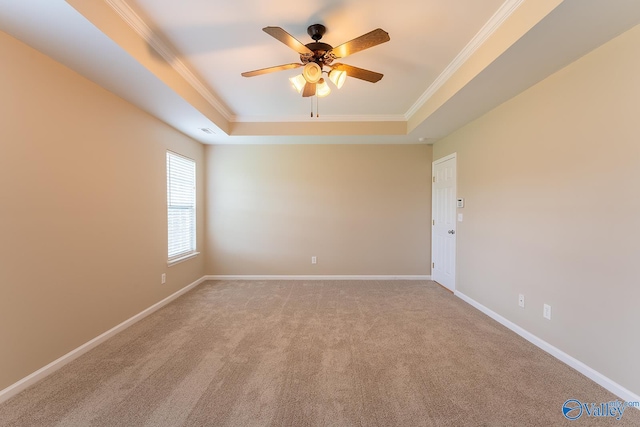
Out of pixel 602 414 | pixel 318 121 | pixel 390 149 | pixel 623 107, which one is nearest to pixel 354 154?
pixel 390 149

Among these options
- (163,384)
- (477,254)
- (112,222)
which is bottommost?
(163,384)

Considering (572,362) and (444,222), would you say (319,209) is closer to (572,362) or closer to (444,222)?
(444,222)

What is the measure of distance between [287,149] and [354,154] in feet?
3.83

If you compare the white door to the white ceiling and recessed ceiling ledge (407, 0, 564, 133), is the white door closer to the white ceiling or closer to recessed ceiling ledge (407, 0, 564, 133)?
the white ceiling

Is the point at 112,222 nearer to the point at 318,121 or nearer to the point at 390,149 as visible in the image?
the point at 318,121

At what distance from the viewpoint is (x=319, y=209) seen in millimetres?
4582

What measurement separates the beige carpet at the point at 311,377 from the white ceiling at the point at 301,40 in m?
2.38

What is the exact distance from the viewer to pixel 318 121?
394 cm

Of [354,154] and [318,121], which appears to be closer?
[318,121]

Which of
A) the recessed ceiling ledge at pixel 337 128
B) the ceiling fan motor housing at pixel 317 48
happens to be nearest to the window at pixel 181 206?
the recessed ceiling ledge at pixel 337 128

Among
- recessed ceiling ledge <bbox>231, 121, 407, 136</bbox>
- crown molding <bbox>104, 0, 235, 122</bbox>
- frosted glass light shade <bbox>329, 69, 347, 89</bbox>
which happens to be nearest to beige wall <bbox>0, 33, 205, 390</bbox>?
crown molding <bbox>104, 0, 235, 122</bbox>

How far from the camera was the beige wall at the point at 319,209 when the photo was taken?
179 inches

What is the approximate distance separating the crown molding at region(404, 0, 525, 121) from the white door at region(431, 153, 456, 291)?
122 cm

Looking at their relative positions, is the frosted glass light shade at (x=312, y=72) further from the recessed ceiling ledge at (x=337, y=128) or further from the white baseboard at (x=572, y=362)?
the white baseboard at (x=572, y=362)
